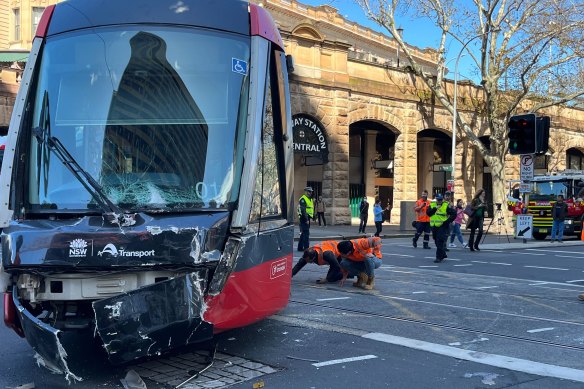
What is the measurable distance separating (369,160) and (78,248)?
1172 inches

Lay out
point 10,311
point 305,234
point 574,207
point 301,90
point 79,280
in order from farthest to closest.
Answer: point 301,90 < point 574,207 < point 305,234 < point 10,311 < point 79,280

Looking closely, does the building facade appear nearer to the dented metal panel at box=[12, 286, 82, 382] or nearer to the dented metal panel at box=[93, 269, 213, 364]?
the dented metal panel at box=[93, 269, 213, 364]

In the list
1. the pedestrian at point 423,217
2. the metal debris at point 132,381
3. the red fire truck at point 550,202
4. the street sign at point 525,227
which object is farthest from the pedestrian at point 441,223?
the red fire truck at point 550,202

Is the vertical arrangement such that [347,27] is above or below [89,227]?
above

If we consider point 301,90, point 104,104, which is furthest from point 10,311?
point 301,90

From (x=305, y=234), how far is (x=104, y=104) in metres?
10.9

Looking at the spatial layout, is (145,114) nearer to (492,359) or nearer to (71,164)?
(71,164)

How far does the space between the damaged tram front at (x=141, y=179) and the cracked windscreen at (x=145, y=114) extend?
0.04 feet

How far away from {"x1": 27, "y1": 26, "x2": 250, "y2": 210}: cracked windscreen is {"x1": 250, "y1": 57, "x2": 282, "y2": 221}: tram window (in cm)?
28

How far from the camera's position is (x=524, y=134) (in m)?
15.5

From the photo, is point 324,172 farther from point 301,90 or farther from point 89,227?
point 89,227

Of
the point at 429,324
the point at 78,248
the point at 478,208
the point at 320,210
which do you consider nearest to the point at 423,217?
the point at 478,208

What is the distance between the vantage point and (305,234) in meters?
15.9

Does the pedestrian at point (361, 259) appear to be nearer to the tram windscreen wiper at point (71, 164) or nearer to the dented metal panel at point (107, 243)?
the dented metal panel at point (107, 243)
